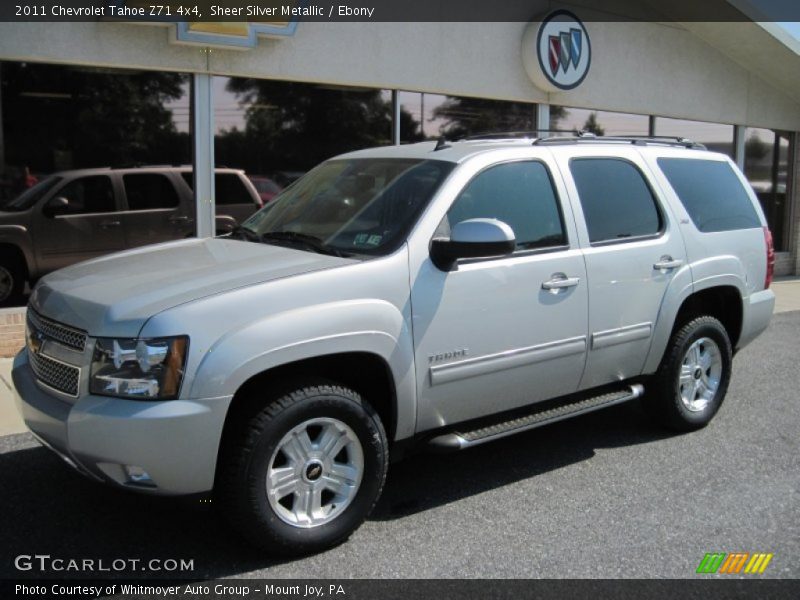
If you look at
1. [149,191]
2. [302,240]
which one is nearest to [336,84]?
[149,191]

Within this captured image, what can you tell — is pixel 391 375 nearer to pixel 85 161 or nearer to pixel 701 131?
pixel 85 161

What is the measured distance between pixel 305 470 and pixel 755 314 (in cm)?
385

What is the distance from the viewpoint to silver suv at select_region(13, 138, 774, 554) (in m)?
3.26

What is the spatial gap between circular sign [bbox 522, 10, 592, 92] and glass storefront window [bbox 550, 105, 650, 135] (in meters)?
0.48

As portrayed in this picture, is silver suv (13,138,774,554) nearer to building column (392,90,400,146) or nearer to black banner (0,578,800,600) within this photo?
black banner (0,578,800,600)

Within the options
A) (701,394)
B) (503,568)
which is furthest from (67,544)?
(701,394)

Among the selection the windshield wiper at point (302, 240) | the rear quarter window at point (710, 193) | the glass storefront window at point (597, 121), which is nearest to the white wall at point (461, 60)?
the glass storefront window at point (597, 121)

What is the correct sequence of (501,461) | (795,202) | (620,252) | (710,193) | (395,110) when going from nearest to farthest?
(620,252), (501,461), (710,193), (395,110), (795,202)

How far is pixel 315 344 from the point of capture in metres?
3.51

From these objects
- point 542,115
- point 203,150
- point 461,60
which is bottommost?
point 203,150

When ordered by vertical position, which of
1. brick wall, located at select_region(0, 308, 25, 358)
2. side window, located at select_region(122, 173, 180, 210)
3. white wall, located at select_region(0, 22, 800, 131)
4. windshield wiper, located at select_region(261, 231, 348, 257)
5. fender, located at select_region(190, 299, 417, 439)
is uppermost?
white wall, located at select_region(0, 22, 800, 131)

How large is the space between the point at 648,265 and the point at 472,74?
609 centimetres

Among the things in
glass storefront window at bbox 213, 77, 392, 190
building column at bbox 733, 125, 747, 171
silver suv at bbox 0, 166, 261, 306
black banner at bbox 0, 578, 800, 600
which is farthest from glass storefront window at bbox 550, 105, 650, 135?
black banner at bbox 0, 578, 800, 600

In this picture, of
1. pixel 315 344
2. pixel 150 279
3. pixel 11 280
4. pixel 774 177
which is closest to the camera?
pixel 315 344
